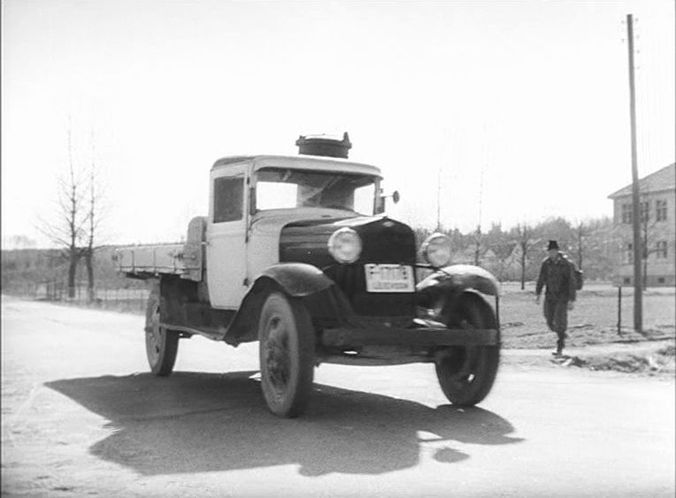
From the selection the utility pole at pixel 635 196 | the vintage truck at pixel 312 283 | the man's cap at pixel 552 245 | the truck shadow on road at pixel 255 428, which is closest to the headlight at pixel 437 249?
the vintage truck at pixel 312 283

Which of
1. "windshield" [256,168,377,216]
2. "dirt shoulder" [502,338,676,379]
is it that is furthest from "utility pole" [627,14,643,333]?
"windshield" [256,168,377,216]

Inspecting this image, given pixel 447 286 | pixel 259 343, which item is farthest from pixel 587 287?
pixel 259 343

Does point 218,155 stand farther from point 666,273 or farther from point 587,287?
point 666,273

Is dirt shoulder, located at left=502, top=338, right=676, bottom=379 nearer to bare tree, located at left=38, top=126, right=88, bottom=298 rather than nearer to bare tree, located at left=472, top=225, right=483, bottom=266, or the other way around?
bare tree, located at left=472, top=225, right=483, bottom=266

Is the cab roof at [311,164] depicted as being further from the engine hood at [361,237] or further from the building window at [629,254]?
the building window at [629,254]

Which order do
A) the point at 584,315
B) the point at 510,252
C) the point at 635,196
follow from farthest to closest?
the point at 635,196 < the point at 584,315 < the point at 510,252

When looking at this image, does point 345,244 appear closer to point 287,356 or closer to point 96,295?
point 287,356

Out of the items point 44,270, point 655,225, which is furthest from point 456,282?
point 44,270
